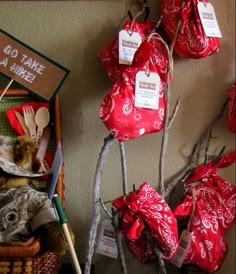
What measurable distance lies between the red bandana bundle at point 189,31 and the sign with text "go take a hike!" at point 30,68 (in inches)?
13.0

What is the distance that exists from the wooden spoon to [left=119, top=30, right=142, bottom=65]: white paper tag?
265 mm

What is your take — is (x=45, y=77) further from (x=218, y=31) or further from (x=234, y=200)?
(x=234, y=200)

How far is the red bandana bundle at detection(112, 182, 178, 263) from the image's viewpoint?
110 cm

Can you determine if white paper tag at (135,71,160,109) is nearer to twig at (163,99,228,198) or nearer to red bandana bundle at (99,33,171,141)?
red bandana bundle at (99,33,171,141)

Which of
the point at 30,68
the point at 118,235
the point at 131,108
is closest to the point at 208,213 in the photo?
the point at 118,235

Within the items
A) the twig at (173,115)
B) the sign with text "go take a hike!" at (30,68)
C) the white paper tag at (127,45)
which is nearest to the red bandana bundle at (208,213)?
the twig at (173,115)

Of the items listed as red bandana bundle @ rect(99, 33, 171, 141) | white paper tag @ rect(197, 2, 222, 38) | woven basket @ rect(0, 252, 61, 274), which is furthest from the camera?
white paper tag @ rect(197, 2, 222, 38)

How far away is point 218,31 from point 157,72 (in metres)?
0.21

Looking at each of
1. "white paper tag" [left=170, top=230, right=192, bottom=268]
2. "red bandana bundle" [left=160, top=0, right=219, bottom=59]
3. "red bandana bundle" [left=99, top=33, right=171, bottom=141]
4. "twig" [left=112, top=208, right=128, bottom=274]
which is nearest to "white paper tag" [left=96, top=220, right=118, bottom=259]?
"twig" [left=112, top=208, right=128, bottom=274]

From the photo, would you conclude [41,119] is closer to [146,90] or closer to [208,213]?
[146,90]

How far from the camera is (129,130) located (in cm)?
109

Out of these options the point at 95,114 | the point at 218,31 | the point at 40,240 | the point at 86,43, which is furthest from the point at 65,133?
the point at 218,31

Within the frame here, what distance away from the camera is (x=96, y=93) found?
4.29ft

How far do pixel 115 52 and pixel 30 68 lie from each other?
9.8 inches
